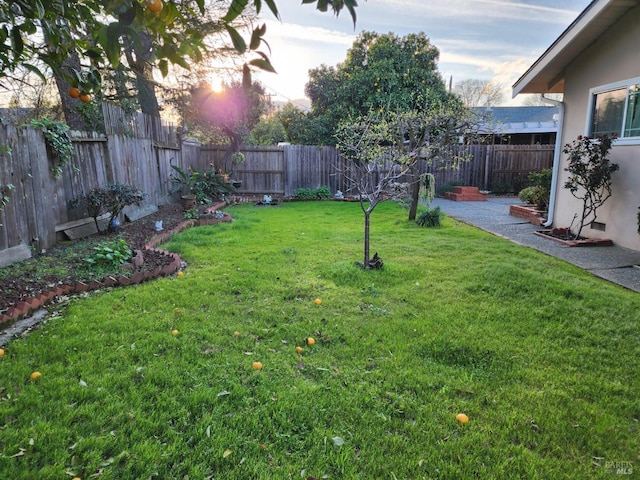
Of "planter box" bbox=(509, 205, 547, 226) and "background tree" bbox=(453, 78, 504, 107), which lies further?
"background tree" bbox=(453, 78, 504, 107)

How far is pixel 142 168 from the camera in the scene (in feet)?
27.0

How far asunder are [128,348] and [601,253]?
6.72 m

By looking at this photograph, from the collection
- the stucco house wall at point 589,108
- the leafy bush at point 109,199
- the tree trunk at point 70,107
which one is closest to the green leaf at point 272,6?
the leafy bush at point 109,199

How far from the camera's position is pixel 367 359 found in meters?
2.82

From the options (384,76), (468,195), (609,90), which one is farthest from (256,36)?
(384,76)

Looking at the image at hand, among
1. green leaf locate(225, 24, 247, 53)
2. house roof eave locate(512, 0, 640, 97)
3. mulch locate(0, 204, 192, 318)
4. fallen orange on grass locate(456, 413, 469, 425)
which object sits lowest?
fallen orange on grass locate(456, 413, 469, 425)

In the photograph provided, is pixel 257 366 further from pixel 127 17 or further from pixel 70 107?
pixel 70 107

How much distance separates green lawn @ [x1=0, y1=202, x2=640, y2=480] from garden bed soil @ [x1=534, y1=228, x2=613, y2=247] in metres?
2.34

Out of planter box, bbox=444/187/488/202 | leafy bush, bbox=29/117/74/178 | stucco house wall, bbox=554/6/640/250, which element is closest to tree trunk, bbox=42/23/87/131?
leafy bush, bbox=29/117/74/178

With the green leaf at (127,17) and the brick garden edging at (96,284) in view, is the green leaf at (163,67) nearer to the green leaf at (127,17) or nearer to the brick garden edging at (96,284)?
the green leaf at (127,17)

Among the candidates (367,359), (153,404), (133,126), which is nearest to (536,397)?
(367,359)

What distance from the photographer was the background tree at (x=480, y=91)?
123 ft

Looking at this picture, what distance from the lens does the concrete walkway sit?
4.93 meters

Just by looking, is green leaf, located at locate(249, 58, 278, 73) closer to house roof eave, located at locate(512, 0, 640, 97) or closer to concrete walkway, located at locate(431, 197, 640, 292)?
concrete walkway, located at locate(431, 197, 640, 292)
